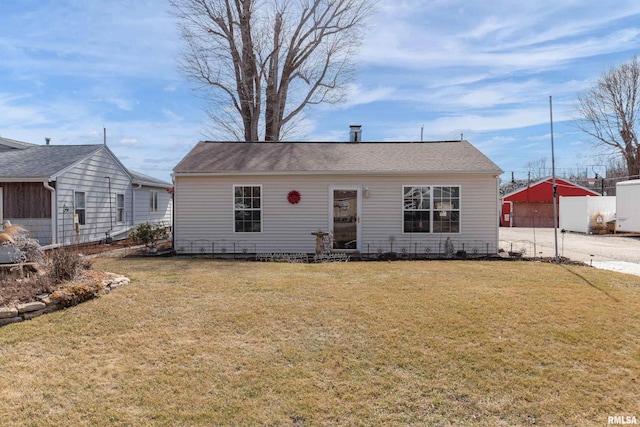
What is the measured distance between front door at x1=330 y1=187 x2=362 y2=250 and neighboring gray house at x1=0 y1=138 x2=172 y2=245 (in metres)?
7.42

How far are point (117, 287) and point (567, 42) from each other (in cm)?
1532

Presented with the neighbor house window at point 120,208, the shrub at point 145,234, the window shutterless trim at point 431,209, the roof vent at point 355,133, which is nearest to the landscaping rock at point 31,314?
the shrub at point 145,234

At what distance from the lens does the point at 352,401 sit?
320 cm

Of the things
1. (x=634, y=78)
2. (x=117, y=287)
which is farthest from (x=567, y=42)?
(x=634, y=78)

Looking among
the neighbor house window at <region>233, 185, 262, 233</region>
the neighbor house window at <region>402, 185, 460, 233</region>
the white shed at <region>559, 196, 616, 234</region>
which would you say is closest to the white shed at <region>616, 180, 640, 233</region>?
the white shed at <region>559, 196, 616, 234</region>

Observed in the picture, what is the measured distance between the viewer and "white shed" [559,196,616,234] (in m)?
Answer: 20.5

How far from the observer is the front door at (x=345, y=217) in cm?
1152

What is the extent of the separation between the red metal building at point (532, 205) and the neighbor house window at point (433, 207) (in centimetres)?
2060

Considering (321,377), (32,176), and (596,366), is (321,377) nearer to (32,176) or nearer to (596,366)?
(596,366)

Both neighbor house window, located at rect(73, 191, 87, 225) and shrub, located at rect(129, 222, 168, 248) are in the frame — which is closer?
shrub, located at rect(129, 222, 168, 248)

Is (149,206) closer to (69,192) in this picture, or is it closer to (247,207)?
(69,192)

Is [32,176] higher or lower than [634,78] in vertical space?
lower

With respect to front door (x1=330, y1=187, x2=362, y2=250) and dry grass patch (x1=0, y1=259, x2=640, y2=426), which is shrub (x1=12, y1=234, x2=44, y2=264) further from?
front door (x1=330, y1=187, x2=362, y2=250)

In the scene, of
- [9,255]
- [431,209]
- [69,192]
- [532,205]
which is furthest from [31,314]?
[532,205]
